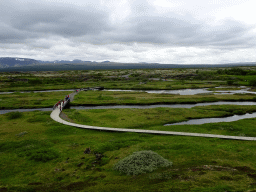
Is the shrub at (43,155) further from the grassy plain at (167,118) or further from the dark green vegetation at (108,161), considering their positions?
the grassy plain at (167,118)

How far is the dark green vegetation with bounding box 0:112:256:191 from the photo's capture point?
17719mm

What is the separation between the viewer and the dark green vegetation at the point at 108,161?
17.7 metres

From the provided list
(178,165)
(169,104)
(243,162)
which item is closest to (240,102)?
(169,104)

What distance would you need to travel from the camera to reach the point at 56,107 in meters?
59.3

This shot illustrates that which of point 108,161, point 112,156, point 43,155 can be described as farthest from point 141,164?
point 43,155

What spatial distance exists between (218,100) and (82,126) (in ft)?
205

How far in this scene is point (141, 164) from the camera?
21.7 metres

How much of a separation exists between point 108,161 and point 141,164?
6.06 meters

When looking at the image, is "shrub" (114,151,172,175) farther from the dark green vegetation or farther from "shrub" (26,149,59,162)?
"shrub" (26,149,59,162)

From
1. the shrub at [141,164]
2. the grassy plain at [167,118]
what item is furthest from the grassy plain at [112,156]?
the shrub at [141,164]

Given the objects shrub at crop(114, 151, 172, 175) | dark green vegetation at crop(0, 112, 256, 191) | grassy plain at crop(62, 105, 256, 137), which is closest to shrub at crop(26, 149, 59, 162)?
dark green vegetation at crop(0, 112, 256, 191)

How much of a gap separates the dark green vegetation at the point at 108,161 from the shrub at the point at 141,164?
77 cm

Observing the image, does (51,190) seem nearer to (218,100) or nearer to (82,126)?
(82,126)

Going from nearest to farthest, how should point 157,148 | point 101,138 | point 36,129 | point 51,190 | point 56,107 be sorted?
point 51,190 < point 157,148 < point 101,138 < point 36,129 < point 56,107
